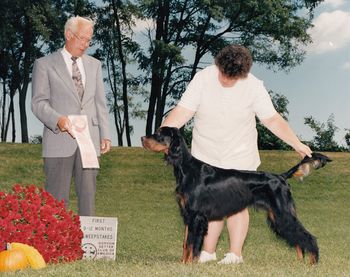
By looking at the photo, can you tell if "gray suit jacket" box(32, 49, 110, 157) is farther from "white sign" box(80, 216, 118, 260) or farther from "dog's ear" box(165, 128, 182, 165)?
"dog's ear" box(165, 128, 182, 165)

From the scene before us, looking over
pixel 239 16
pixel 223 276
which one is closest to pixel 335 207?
pixel 223 276

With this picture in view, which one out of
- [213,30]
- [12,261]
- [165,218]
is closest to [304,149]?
[12,261]

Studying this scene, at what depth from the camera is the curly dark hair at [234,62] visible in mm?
6352

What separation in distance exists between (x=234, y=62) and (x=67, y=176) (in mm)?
1998

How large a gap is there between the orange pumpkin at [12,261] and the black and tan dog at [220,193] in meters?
1.50

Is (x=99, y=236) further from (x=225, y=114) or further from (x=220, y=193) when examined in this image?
(x=225, y=114)

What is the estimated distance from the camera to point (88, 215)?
697 centimetres

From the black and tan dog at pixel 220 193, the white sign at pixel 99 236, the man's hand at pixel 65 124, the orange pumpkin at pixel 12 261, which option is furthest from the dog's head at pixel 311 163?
the orange pumpkin at pixel 12 261

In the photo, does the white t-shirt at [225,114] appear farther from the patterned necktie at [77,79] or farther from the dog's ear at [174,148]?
the patterned necktie at [77,79]

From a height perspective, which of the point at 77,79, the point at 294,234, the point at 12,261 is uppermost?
the point at 77,79

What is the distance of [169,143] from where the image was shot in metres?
6.15

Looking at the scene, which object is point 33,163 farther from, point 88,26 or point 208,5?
point 88,26

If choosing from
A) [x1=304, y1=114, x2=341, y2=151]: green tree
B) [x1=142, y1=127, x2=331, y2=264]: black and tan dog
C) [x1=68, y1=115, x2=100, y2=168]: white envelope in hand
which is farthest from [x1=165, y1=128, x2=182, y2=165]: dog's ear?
[x1=304, y1=114, x2=341, y2=151]: green tree

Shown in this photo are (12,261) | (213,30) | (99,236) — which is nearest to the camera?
(12,261)
